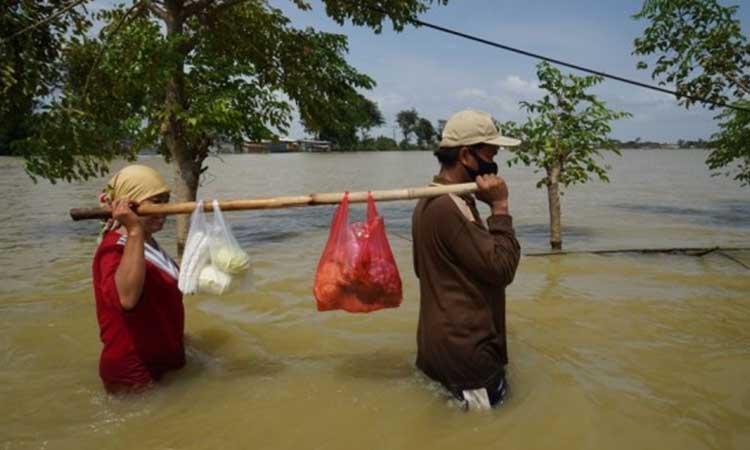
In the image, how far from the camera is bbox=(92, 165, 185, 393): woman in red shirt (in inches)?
104

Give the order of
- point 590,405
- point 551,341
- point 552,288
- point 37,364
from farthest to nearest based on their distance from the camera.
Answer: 1. point 552,288
2. point 551,341
3. point 37,364
4. point 590,405

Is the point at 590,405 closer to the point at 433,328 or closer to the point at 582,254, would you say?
the point at 433,328

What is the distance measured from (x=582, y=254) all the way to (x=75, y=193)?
19407 mm

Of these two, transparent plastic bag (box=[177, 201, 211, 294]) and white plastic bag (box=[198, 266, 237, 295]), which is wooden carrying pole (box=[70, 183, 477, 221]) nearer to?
transparent plastic bag (box=[177, 201, 211, 294])

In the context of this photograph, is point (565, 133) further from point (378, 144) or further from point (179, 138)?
point (378, 144)

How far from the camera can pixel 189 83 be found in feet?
25.8

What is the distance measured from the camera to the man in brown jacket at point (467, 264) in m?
2.52

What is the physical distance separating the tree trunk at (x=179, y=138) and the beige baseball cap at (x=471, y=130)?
5884 mm

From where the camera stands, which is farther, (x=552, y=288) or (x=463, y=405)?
(x=552, y=288)

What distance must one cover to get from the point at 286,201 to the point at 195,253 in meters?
0.61

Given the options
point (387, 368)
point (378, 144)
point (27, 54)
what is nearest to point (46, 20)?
point (27, 54)

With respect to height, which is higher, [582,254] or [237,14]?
[237,14]

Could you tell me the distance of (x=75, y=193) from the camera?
68.3ft

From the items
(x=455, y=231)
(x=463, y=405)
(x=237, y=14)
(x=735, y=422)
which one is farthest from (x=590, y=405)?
(x=237, y=14)
